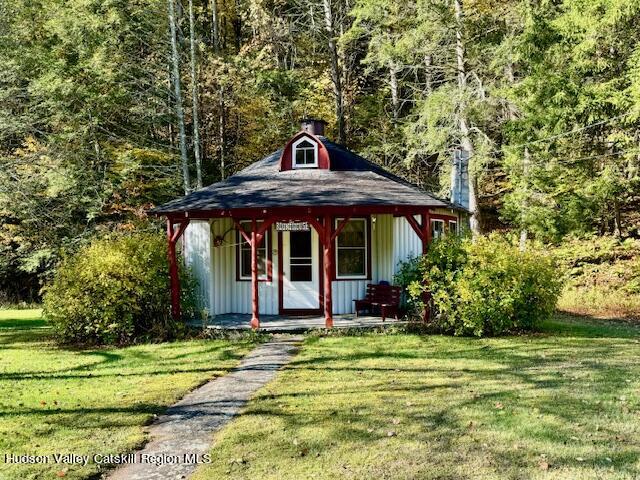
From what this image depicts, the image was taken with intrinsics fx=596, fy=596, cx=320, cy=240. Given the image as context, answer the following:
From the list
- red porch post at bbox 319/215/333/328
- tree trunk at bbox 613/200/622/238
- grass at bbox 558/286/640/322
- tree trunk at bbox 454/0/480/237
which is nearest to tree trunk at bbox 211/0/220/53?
tree trunk at bbox 454/0/480/237

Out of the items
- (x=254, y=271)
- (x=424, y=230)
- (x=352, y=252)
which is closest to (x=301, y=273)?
(x=352, y=252)

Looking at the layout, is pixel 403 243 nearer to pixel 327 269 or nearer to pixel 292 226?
pixel 292 226

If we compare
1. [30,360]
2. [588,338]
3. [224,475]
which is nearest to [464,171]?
[588,338]

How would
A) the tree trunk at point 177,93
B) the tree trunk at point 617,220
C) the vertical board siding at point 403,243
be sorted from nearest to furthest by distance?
the vertical board siding at point 403,243 → the tree trunk at point 617,220 → the tree trunk at point 177,93

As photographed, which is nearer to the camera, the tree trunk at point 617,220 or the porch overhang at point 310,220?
the porch overhang at point 310,220

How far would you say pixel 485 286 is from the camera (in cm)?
1152

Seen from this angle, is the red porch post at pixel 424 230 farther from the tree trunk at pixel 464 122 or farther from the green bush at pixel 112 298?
the tree trunk at pixel 464 122

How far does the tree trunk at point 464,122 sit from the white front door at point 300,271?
6.13 metres

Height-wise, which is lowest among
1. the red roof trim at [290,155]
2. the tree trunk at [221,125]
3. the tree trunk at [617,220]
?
the tree trunk at [617,220]

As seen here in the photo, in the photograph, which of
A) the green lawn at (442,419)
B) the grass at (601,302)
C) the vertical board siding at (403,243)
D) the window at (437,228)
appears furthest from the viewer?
the grass at (601,302)

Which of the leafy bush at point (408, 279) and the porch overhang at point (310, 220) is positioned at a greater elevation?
the porch overhang at point (310, 220)

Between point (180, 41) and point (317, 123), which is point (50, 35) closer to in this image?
point (180, 41)

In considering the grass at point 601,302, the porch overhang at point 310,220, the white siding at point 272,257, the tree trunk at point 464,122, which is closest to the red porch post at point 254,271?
the porch overhang at point 310,220

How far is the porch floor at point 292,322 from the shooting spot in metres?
12.2
